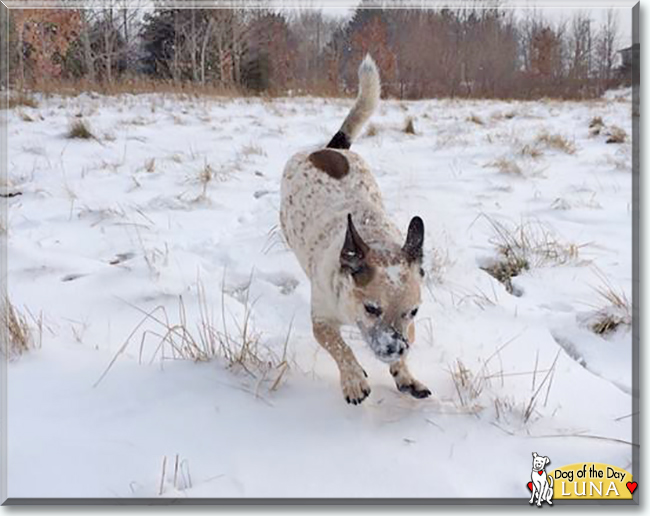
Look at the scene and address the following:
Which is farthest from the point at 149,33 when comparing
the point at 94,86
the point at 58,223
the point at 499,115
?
the point at 58,223

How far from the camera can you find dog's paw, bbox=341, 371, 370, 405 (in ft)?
6.78

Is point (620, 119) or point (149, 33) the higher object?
point (149, 33)

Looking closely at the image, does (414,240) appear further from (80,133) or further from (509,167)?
(80,133)

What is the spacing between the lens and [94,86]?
1362 cm

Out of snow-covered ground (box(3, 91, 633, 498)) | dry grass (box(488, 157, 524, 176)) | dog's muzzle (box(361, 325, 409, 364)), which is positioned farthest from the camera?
dry grass (box(488, 157, 524, 176))

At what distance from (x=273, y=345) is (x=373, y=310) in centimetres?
69

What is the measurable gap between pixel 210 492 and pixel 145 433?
0.36 metres

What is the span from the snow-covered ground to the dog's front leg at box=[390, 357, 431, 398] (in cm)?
5

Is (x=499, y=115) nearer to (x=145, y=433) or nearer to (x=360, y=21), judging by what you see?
(x=145, y=433)

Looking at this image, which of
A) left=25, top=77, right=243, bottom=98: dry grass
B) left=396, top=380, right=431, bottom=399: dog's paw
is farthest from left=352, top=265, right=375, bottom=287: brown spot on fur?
left=25, top=77, right=243, bottom=98: dry grass

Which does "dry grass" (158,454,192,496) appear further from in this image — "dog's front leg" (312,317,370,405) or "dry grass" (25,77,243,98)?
"dry grass" (25,77,243,98)

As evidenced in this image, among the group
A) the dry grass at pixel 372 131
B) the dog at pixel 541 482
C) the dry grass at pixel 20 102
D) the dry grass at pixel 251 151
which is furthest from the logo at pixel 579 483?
the dry grass at pixel 20 102

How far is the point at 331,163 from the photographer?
3.06m

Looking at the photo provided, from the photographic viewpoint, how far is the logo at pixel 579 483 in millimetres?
1657
